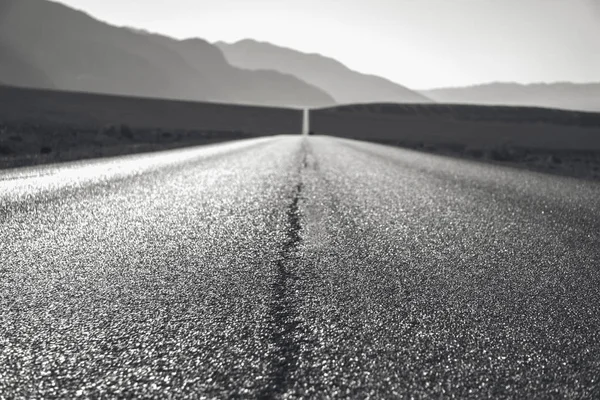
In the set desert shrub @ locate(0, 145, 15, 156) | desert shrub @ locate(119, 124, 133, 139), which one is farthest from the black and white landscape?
desert shrub @ locate(119, 124, 133, 139)

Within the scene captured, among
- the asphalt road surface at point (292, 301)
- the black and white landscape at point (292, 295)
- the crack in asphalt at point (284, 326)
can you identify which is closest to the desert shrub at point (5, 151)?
the black and white landscape at point (292, 295)

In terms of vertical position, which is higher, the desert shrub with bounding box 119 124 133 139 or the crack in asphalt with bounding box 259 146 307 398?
the desert shrub with bounding box 119 124 133 139

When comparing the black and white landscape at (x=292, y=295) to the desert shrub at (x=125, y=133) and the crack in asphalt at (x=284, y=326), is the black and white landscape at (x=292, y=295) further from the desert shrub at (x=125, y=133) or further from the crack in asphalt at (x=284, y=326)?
the desert shrub at (x=125, y=133)

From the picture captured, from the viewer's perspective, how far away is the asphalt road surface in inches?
60.2

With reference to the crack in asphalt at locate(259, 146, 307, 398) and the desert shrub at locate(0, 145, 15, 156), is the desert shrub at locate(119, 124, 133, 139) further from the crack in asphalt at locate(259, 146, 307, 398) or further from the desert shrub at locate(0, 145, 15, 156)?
the crack in asphalt at locate(259, 146, 307, 398)

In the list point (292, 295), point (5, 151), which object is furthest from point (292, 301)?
point (5, 151)

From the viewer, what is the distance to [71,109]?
6309 centimetres

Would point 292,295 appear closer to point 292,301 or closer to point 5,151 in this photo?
point 292,301

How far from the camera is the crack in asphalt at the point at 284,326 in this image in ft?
4.88

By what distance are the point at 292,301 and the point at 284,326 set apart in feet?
1.06

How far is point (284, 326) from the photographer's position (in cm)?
194

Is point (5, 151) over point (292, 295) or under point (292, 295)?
over

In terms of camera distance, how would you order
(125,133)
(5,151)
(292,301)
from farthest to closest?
(125,133), (5,151), (292,301)

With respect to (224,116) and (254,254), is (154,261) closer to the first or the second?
(254,254)
